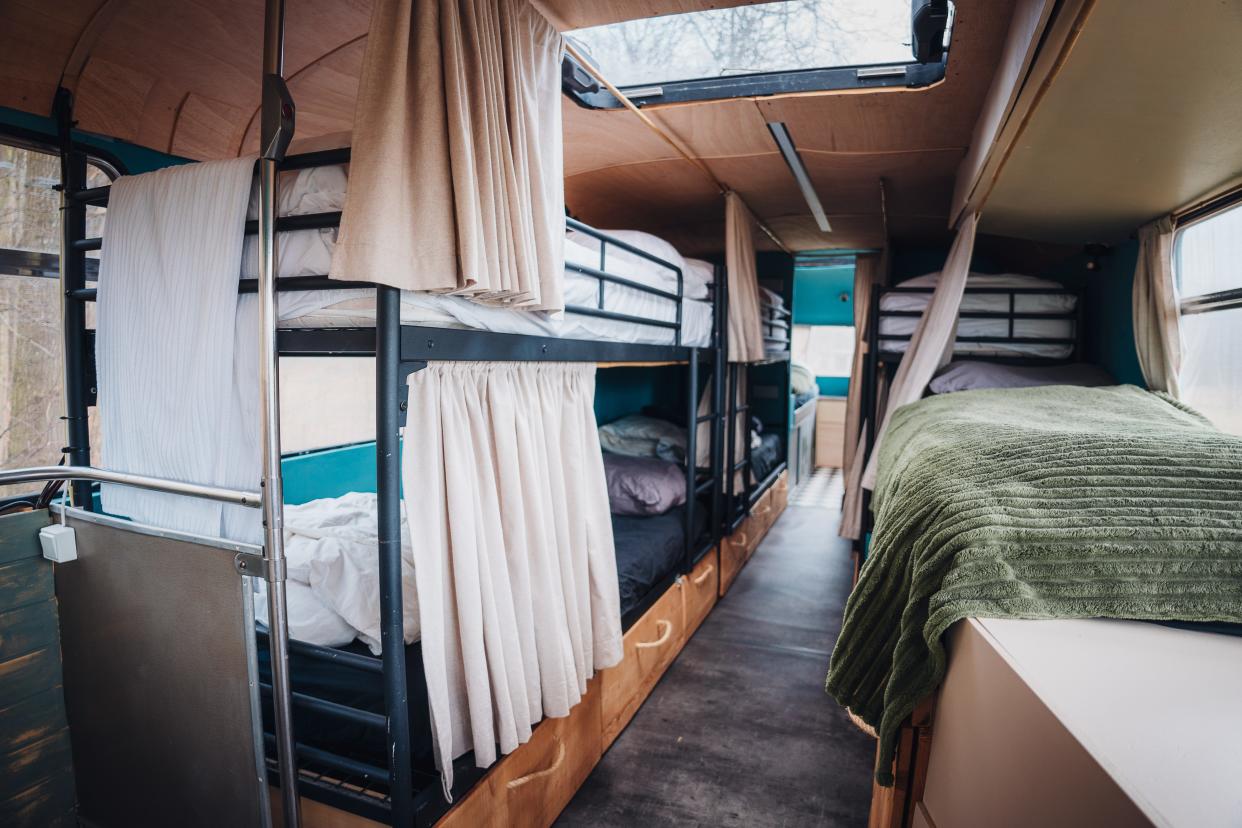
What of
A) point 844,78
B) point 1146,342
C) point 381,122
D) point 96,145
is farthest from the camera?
point 1146,342

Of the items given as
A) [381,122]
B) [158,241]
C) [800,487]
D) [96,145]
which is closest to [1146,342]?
[381,122]

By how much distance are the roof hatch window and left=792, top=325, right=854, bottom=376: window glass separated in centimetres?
724

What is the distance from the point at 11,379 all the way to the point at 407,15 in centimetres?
169

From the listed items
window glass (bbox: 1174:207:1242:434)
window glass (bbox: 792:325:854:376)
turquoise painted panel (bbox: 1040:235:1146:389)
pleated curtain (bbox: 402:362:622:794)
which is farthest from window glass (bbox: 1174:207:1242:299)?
window glass (bbox: 792:325:854:376)

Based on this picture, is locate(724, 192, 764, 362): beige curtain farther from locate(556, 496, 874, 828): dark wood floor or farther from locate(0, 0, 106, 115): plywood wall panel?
locate(0, 0, 106, 115): plywood wall panel

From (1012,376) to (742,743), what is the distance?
7.73ft

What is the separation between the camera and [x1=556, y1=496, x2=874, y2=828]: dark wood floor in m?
2.23

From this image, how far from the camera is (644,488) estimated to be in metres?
3.53

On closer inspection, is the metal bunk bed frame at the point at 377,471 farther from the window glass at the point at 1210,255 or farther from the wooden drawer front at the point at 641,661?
the window glass at the point at 1210,255

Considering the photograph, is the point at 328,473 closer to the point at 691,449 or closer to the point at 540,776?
the point at 540,776

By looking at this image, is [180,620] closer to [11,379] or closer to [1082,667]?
[11,379]

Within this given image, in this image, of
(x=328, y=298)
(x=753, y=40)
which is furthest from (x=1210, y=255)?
(x=328, y=298)

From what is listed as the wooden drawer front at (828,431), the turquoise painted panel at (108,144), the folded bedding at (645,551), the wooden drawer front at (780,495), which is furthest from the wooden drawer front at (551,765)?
the wooden drawer front at (828,431)

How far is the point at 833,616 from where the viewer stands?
12.8 feet
